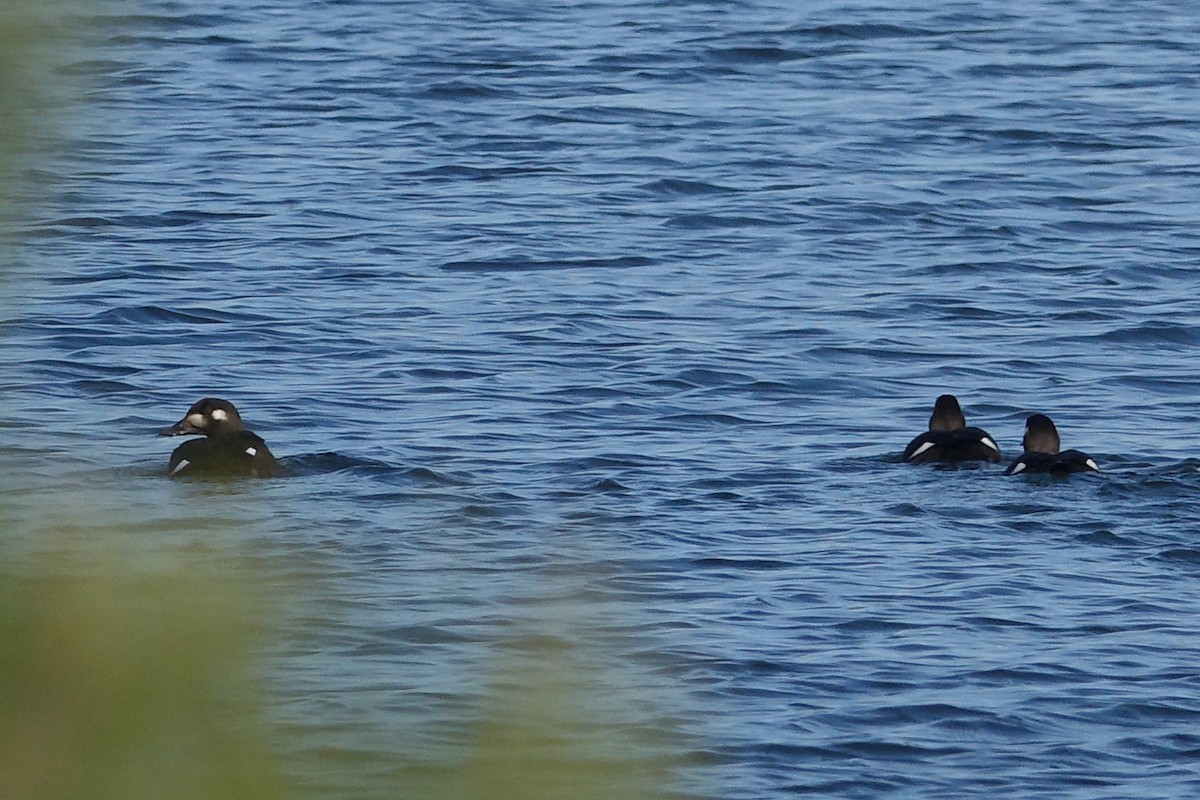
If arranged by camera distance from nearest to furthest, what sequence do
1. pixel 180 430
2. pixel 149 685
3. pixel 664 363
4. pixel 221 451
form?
1. pixel 149 685
2. pixel 221 451
3. pixel 180 430
4. pixel 664 363

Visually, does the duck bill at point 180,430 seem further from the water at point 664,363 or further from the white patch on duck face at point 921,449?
the white patch on duck face at point 921,449

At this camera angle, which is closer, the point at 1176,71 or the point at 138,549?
the point at 138,549

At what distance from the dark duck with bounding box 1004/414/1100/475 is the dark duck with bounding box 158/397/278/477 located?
140 inches

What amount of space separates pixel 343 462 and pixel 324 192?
28.0 feet

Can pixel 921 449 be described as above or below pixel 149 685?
below

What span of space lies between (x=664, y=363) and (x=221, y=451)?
13.9 feet

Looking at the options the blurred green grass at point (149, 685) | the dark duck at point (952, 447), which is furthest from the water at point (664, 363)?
the dark duck at point (952, 447)

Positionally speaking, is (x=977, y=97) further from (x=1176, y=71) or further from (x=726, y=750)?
(x=726, y=750)

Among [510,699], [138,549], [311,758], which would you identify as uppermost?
[138,549]

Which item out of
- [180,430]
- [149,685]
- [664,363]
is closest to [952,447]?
[664,363]

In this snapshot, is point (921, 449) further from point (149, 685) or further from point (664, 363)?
point (149, 685)

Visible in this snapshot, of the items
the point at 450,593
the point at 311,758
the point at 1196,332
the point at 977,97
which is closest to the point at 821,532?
the point at 450,593

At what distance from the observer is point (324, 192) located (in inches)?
792

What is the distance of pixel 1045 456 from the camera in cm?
1114
